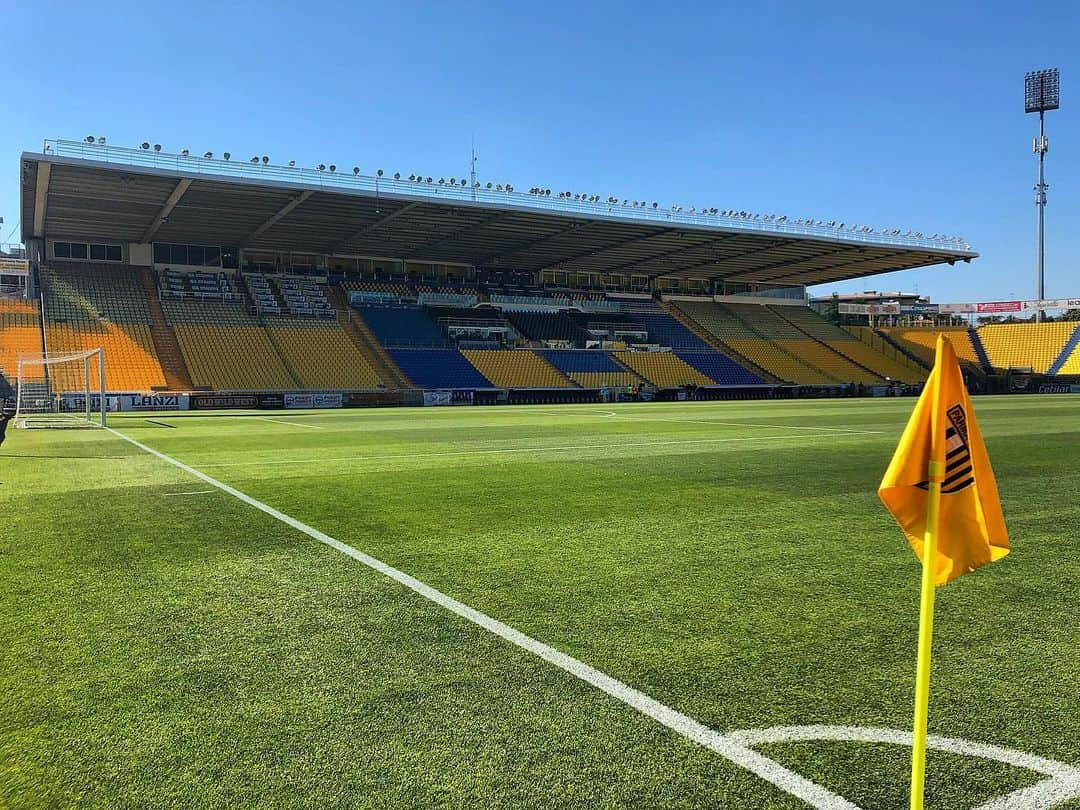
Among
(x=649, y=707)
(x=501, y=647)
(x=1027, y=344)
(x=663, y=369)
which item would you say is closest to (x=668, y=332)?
(x=663, y=369)

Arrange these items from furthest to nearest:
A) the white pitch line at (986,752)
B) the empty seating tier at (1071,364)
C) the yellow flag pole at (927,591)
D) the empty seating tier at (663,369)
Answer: the empty seating tier at (1071,364)
the empty seating tier at (663,369)
the white pitch line at (986,752)
the yellow flag pole at (927,591)

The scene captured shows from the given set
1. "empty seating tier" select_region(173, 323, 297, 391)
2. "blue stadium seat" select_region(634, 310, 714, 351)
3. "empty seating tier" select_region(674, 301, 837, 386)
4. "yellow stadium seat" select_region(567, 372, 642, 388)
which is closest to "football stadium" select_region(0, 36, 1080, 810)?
"empty seating tier" select_region(173, 323, 297, 391)

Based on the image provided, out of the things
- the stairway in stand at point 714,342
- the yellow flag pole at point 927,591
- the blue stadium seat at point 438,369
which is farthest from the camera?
the stairway in stand at point 714,342

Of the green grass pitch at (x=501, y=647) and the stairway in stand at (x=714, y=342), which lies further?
the stairway in stand at (x=714, y=342)

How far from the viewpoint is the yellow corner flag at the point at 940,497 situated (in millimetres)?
2270

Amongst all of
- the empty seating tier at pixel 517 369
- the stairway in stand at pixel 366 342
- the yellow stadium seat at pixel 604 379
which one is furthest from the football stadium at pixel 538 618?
the yellow stadium seat at pixel 604 379

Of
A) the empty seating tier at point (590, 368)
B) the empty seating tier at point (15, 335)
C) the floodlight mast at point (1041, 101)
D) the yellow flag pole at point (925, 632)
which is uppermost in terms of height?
the floodlight mast at point (1041, 101)

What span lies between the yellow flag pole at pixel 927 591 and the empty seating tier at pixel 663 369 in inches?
1926

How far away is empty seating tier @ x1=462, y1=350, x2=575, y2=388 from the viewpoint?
47.3 metres

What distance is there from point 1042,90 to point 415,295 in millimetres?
53360

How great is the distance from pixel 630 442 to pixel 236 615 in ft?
41.1

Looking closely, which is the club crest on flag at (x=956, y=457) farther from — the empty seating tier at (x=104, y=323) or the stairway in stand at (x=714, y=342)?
the stairway in stand at (x=714, y=342)

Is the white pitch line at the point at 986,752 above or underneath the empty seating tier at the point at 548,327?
underneath

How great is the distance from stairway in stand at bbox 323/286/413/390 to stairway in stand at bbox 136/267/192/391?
390 inches
